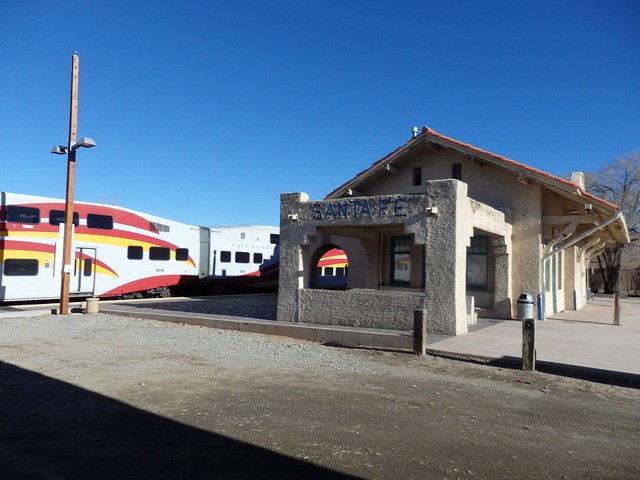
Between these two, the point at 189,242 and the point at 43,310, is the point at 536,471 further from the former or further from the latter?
the point at 189,242

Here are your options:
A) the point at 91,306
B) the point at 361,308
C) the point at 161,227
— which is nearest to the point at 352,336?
the point at 361,308

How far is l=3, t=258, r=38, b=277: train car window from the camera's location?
17.3 m

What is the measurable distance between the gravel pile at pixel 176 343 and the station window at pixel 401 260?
5819 mm

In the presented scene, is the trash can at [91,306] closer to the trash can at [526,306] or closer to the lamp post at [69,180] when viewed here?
the lamp post at [69,180]

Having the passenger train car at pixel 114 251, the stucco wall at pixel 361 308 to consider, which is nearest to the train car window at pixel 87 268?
the passenger train car at pixel 114 251

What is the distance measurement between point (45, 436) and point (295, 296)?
9.14 m

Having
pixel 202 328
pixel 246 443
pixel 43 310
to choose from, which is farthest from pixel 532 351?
pixel 43 310

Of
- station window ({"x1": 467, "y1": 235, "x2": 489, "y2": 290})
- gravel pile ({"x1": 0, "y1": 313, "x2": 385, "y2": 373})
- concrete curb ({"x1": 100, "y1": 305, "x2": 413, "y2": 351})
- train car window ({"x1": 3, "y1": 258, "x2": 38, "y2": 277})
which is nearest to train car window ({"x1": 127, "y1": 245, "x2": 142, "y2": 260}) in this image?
train car window ({"x1": 3, "y1": 258, "x2": 38, "y2": 277})

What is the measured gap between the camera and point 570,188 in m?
14.5

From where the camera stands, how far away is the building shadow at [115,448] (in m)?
4.31

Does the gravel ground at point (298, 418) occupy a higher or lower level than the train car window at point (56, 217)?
lower

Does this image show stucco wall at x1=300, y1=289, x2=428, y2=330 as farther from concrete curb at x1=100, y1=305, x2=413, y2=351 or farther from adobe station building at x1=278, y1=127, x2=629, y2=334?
concrete curb at x1=100, y1=305, x2=413, y2=351

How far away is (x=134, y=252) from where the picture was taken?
69.3 feet

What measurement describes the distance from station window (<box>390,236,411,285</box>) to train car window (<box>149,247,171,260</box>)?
33.7 feet
